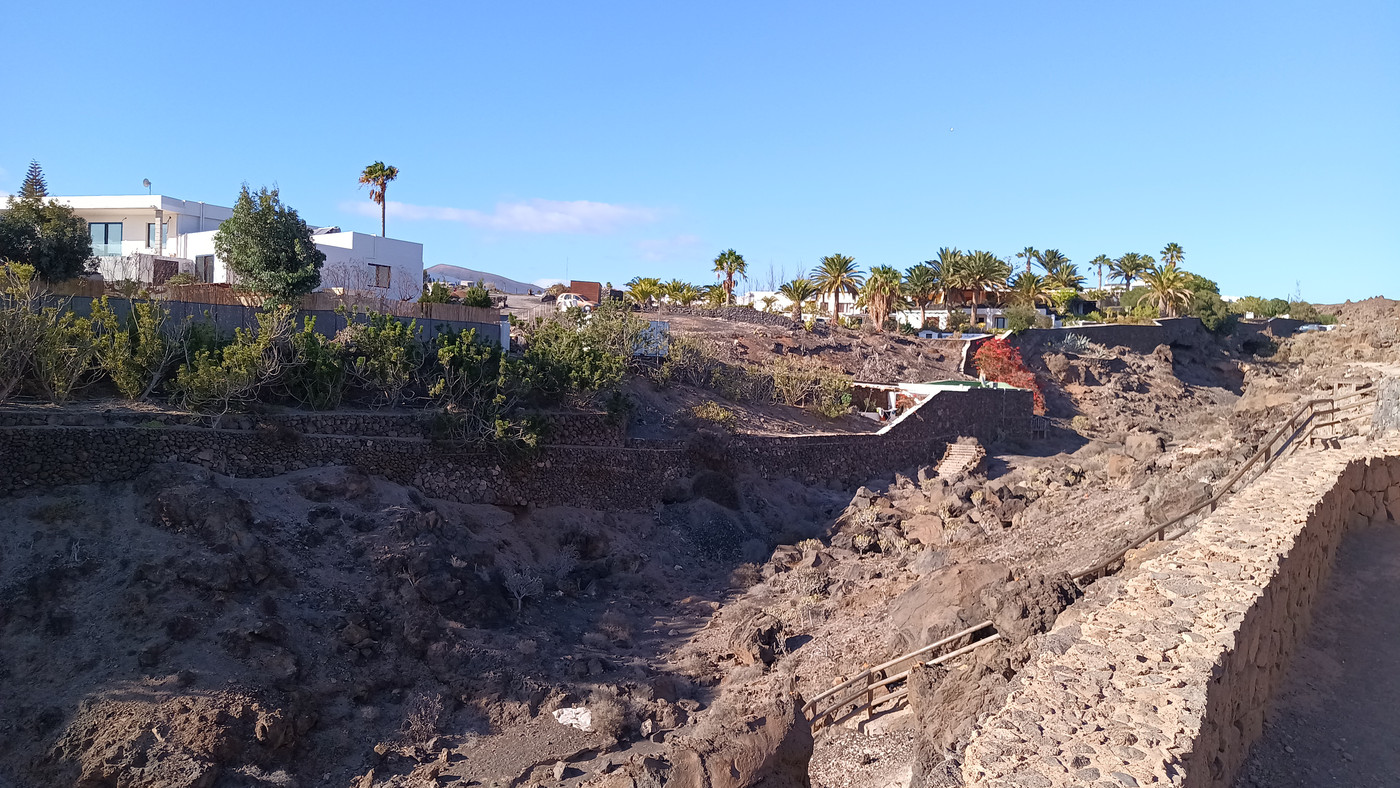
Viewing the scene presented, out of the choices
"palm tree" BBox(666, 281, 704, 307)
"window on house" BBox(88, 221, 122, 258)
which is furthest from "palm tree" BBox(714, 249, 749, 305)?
"window on house" BBox(88, 221, 122, 258)

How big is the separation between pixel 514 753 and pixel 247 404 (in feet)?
29.3

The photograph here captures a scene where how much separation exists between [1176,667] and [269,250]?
77.2 feet

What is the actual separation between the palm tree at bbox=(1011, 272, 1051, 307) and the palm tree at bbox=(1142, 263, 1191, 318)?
6.82 metres

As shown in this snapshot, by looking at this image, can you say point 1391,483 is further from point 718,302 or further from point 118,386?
point 718,302

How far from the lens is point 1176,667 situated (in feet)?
18.4

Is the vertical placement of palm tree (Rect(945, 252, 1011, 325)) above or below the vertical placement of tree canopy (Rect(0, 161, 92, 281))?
above

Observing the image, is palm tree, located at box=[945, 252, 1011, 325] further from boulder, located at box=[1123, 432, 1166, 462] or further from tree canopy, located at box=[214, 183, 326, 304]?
tree canopy, located at box=[214, 183, 326, 304]

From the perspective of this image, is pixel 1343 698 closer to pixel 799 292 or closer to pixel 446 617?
pixel 446 617

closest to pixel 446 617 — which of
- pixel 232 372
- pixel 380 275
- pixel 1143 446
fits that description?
pixel 232 372

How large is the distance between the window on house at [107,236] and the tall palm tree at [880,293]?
3108 centimetres

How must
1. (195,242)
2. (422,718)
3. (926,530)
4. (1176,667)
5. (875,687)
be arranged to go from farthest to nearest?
(195,242) < (926,530) < (422,718) < (875,687) < (1176,667)

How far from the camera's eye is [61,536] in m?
13.8

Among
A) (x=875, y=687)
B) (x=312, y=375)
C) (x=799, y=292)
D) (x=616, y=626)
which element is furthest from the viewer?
(x=799, y=292)

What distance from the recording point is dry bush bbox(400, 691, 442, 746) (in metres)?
12.4
